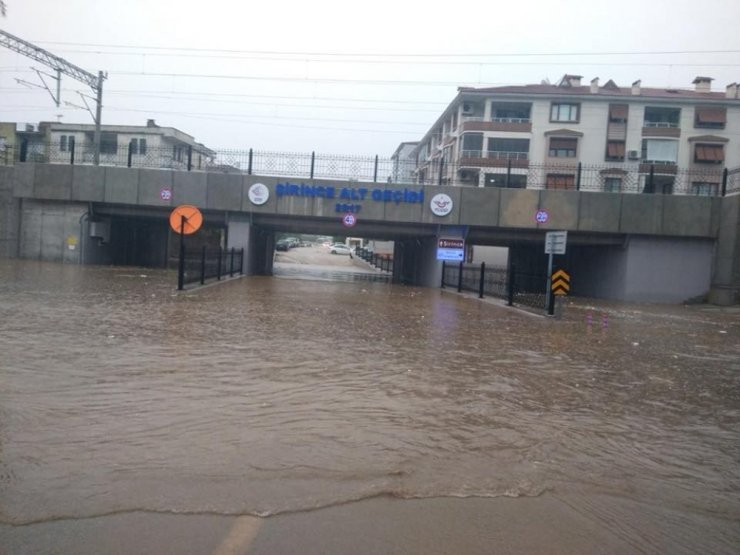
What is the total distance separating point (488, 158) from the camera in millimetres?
53688

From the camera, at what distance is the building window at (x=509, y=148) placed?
54.0 metres

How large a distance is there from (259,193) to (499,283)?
11.5 m

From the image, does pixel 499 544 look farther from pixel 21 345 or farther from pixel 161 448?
pixel 21 345

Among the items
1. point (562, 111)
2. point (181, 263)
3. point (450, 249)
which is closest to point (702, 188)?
point (450, 249)

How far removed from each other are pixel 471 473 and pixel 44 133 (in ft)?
205

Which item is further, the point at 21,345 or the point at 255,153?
the point at 255,153

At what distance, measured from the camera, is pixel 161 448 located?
4727 millimetres

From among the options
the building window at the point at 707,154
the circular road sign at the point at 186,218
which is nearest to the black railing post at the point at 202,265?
the circular road sign at the point at 186,218

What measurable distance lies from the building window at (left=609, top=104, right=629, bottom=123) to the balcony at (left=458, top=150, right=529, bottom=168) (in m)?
8.65

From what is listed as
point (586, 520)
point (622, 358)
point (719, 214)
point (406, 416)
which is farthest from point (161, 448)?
point (719, 214)

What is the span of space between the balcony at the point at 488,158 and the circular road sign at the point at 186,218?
38329mm

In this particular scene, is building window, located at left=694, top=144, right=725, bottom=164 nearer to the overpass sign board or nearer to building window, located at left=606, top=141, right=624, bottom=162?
building window, located at left=606, top=141, right=624, bottom=162

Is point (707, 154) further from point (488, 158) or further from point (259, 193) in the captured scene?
point (259, 193)

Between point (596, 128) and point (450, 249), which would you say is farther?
point (596, 128)
